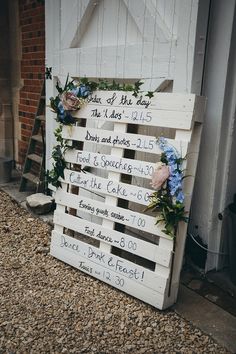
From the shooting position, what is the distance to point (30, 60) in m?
4.48

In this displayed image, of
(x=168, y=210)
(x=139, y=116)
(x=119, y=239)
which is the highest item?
(x=139, y=116)

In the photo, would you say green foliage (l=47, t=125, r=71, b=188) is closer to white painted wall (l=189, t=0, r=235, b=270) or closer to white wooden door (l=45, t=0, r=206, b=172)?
white wooden door (l=45, t=0, r=206, b=172)

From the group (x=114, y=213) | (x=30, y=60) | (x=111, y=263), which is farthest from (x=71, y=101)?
(x=30, y=60)

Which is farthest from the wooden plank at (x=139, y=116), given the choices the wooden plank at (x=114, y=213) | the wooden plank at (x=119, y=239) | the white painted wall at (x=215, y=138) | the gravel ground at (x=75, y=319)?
the gravel ground at (x=75, y=319)

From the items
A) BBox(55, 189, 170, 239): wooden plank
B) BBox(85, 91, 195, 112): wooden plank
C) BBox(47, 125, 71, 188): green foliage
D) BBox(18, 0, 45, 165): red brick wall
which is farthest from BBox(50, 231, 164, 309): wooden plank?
BBox(18, 0, 45, 165): red brick wall

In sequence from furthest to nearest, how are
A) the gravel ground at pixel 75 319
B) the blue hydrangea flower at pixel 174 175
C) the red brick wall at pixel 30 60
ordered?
the red brick wall at pixel 30 60
the blue hydrangea flower at pixel 174 175
the gravel ground at pixel 75 319

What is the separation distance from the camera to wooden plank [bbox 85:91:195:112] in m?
2.12

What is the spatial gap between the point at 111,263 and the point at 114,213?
341 millimetres

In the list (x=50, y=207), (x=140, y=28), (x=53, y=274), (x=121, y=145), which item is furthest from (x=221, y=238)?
(x=50, y=207)

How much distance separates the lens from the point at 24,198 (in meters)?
4.18

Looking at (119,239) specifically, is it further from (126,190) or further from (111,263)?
(126,190)

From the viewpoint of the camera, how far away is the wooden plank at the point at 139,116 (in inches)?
84.3

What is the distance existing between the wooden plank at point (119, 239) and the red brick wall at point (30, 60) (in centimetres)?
215

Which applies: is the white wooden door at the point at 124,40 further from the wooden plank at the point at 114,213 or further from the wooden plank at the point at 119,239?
the wooden plank at the point at 119,239
